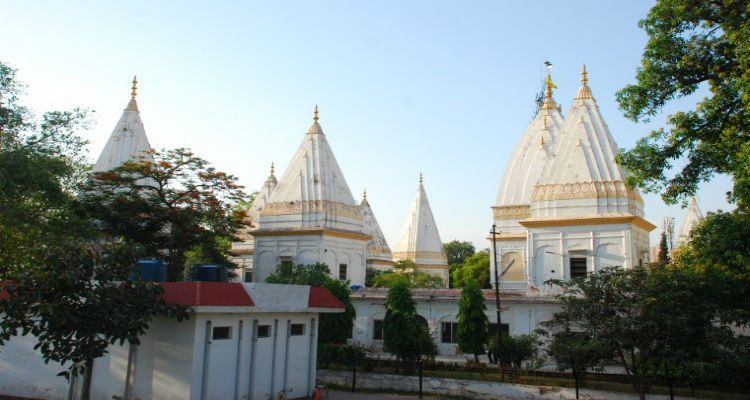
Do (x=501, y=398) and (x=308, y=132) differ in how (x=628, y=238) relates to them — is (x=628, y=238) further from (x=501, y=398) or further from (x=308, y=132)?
(x=308, y=132)

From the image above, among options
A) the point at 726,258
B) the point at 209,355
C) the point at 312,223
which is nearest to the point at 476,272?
the point at 312,223

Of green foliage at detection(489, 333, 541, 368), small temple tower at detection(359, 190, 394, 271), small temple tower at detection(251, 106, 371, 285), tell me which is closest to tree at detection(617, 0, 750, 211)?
green foliage at detection(489, 333, 541, 368)

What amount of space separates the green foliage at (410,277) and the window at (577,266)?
13.2 meters

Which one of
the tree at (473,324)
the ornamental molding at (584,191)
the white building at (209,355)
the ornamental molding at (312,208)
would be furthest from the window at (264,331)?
the ornamental molding at (312,208)

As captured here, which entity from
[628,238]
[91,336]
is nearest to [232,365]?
[91,336]

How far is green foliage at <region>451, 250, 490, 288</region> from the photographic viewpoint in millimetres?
44594

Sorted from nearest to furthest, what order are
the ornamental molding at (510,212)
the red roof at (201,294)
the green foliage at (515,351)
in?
the red roof at (201,294), the green foliage at (515,351), the ornamental molding at (510,212)

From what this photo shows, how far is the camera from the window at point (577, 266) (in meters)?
25.0

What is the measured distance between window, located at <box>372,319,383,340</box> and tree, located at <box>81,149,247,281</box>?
7.44 meters

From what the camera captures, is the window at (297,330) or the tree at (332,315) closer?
the window at (297,330)

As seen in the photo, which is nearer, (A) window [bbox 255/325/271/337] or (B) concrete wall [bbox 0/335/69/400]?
(B) concrete wall [bbox 0/335/69/400]

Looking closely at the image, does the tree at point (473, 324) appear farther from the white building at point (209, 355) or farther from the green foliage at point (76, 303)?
the green foliage at point (76, 303)

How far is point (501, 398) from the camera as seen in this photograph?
17.1 meters

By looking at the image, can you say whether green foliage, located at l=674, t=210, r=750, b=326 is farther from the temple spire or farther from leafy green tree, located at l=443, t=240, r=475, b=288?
leafy green tree, located at l=443, t=240, r=475, b=288
